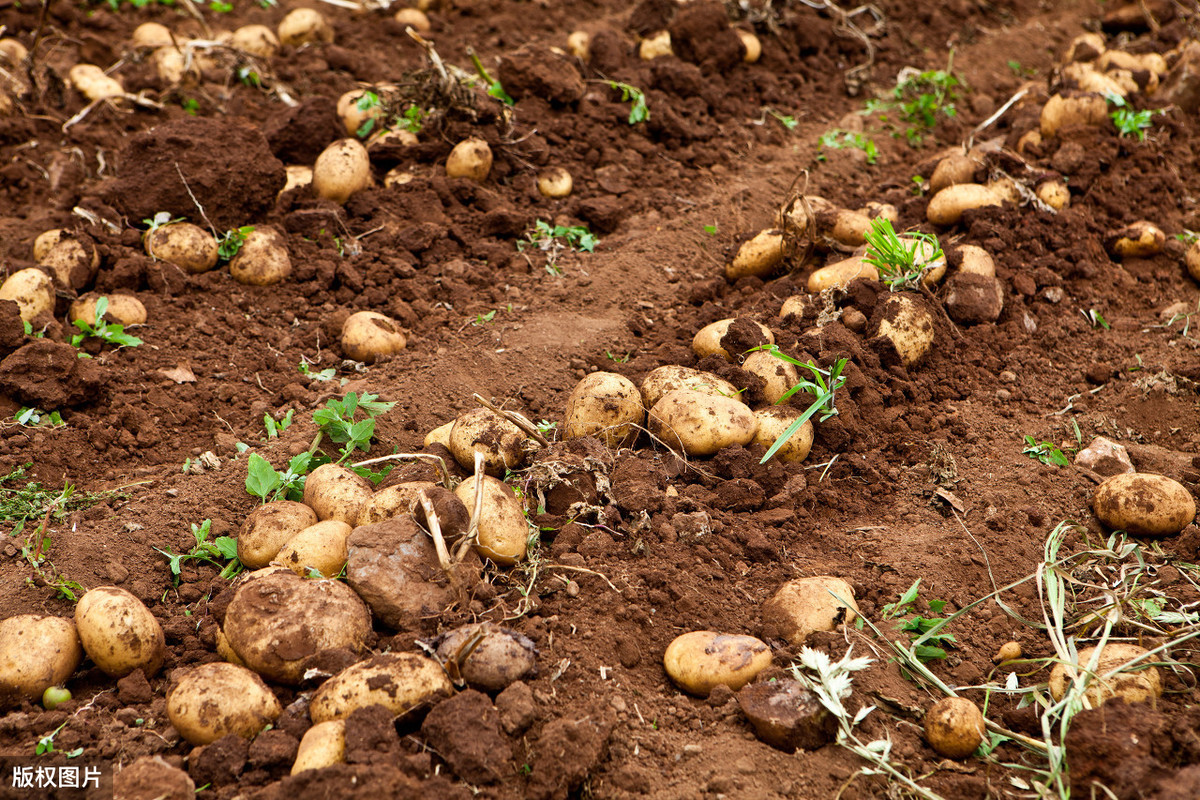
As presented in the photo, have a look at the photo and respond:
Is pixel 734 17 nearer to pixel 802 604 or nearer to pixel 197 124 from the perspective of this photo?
pixel 197 124

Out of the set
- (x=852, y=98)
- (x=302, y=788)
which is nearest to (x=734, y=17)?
(x=852, y=98)

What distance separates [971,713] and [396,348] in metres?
2.38

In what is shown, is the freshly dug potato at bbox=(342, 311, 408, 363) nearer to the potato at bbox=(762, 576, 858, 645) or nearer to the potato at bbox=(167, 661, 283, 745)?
the potato at bbox=(167, 661, 283, 745)

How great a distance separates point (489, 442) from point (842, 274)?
61.3 inches

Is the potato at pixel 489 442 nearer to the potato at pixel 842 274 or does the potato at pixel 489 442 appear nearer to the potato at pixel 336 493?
the potato at pixel 336 493

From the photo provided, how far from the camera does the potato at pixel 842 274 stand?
3.31 metres

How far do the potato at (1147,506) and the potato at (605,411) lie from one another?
4.51 ft

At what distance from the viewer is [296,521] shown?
8.16 ft

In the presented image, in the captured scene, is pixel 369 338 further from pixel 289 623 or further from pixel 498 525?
pixel 289 623

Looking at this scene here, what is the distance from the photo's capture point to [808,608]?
2.25m

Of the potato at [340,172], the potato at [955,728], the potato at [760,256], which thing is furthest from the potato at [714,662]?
the potato at [340,172]

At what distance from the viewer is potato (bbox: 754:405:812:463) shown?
2.77 meters

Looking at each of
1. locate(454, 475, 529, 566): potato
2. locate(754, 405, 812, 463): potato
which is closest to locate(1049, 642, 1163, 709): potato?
locate(754, 405, 812, 463): potato

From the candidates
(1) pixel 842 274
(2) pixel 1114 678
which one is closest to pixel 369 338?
(1) pixel 842 274
